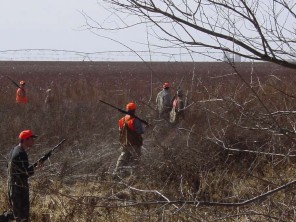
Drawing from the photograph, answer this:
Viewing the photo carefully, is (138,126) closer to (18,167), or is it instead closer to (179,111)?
(18,167)

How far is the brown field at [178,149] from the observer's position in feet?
11.6

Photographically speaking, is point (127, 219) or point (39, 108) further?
point (39, 108)

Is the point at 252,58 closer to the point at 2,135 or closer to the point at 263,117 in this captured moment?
the point at 263,117

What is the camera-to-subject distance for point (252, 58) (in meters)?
3.06

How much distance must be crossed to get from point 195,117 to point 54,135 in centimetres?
723

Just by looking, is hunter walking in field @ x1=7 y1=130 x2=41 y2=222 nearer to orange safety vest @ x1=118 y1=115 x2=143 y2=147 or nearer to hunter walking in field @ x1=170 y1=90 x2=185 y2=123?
hunter walking in field @ x1=170 y1=90 x2=185 y2=123

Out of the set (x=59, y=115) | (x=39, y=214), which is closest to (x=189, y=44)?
(x=39, y=214)

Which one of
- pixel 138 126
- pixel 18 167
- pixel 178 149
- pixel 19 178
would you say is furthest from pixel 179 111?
pixel 138 126

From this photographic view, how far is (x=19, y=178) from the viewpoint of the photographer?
22.5 ft

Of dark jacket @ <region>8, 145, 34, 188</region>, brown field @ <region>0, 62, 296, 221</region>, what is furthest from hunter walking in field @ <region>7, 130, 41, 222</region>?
brown field @ <region>0, 62, 296, 221</region>

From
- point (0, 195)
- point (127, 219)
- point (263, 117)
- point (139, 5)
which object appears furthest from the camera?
point (0, 195)

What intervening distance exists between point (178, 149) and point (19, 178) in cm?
227

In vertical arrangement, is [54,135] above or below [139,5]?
below

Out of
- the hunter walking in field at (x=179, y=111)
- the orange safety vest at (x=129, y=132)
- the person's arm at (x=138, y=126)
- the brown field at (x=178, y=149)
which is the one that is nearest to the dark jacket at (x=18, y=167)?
the brown field at (x=178, y=149)
